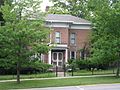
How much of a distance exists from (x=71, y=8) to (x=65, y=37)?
24633 mm

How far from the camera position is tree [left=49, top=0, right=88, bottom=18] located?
2714 inches

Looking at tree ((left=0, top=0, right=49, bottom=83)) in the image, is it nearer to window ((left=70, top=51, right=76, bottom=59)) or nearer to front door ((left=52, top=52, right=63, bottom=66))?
front door ((left=52, top=52, right=63, bottom=66))

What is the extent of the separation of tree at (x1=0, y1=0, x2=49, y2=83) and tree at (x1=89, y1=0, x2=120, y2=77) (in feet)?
23.3

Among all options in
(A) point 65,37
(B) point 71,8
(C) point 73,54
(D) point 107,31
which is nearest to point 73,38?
(C) point 73,54

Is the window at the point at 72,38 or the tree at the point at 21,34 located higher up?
the tree at the point at 21,34

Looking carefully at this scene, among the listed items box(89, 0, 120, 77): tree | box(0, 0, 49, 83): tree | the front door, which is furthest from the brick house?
box(0, 0, 49, 83): tree

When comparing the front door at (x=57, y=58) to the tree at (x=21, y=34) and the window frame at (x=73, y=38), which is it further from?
the tree at (x=21, y=34)

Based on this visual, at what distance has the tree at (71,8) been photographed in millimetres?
68938

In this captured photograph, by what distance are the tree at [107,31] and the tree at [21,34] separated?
7090 mm

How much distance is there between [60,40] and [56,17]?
3.54 metres

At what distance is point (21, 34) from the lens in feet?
86.4

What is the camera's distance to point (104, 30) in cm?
3331

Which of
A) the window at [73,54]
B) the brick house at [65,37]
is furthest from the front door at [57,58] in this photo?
the window at [73,54]

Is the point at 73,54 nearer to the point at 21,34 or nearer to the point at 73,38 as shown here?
the point at 73,38
